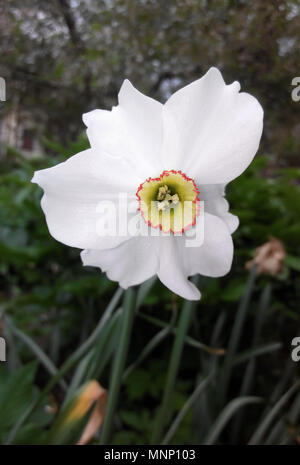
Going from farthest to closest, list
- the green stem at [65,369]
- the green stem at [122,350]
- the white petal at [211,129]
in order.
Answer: the green stem at [65,369], the green stem at [122,350], the white petal at [211,129]

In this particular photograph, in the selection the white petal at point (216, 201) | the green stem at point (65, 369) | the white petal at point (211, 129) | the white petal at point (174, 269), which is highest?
the white petal at point (211, 129)

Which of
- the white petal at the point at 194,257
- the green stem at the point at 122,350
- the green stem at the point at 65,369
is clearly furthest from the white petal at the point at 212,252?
the green stem at the point at 65,369

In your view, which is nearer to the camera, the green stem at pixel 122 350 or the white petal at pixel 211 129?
the white petal at pixel 211 129

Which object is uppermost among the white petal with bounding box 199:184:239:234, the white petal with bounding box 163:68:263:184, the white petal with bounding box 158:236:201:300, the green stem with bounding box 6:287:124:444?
the white petal with bounding box 163:68:263:184

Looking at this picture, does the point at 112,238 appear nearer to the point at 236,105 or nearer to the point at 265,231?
→ the point at 236,105

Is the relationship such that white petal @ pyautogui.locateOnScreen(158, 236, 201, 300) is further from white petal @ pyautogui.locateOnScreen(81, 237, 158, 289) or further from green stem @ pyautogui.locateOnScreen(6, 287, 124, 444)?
green stem @ pyautogui.locateOnScreen(6, 287, 124, 444)

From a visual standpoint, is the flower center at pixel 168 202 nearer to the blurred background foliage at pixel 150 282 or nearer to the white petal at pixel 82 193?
Result: the white petal at pixel 82 193

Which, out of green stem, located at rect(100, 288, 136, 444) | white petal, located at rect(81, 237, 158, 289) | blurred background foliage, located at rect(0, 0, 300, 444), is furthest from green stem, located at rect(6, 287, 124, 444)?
A: white petal, located at rect(81, 237, 158, 289)

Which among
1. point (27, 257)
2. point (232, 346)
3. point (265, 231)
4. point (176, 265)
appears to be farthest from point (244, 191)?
point (176, 265)

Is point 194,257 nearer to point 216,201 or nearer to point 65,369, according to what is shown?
point 216,201
